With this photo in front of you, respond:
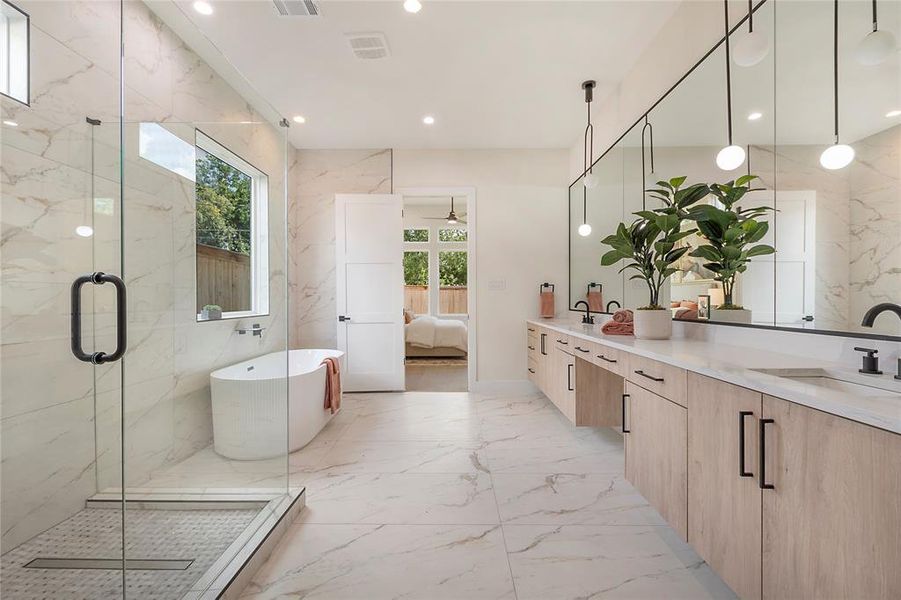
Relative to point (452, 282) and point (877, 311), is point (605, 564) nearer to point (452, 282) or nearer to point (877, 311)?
point (877, 311)

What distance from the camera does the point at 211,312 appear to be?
185 cm

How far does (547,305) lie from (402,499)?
2.74 m

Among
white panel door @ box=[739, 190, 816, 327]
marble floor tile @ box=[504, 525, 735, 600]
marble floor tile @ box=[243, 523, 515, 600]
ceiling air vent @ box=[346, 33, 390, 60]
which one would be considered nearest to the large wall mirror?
white panel door @ box=[739, 190, 816, 327]

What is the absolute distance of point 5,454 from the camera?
131 cm

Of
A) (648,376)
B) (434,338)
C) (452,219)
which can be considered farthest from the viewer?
(452,219)

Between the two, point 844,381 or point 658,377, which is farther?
point 658,377

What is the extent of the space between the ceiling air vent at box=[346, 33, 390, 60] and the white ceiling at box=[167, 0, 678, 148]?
5 cm

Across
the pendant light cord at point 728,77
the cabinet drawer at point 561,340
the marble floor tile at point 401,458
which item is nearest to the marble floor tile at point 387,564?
the marble floor tile at point 401,458

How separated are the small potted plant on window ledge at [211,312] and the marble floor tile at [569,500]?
68.1 inches

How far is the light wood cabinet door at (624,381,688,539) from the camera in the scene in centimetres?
138

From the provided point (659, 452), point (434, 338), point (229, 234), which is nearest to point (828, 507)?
point (659, 452)

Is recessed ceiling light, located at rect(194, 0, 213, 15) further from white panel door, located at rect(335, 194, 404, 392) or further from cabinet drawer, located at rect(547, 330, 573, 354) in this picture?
cabinet drawer, located at rect(547, 330, 573, 354)

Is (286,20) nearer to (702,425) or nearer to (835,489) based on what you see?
(702,425)

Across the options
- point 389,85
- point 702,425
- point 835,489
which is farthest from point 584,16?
point 835,489
